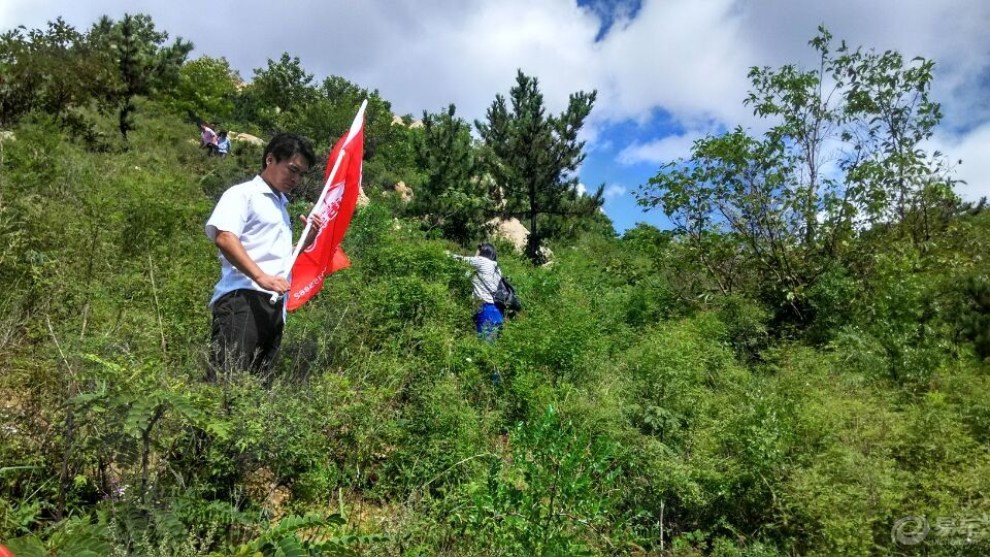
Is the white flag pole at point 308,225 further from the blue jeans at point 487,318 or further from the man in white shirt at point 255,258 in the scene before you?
the blue jeans at point 487,318

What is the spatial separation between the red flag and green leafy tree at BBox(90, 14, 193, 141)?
11.5 metres

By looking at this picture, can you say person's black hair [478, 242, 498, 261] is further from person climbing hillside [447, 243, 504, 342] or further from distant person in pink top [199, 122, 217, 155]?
distant person in pink top [199, 122, 217, 155]

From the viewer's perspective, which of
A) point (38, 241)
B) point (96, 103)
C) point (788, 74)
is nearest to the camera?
point (38, 241)

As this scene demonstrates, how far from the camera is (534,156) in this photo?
41.9 feet

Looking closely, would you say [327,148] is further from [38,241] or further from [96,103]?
[38,241]

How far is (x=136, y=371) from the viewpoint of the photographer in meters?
1.97

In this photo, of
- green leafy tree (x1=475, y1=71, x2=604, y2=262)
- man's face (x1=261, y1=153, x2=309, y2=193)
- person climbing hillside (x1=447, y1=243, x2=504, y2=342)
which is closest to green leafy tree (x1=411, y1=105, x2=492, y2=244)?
green leafy tree (x1=475, y1=71, x2=604, y2=262)

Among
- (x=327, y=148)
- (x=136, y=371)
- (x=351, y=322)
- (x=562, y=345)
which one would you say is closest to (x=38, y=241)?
(x=351, y=322)

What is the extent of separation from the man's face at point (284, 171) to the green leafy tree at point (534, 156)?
981 centimetres

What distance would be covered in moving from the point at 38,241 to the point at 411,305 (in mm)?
2531

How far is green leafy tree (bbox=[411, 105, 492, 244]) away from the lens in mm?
12055

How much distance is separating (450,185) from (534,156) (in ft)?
6.01

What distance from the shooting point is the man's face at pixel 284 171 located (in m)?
3.02

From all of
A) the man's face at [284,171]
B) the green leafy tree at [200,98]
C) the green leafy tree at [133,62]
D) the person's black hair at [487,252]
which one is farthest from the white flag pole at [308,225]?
the green leafy tree at [200,98]
